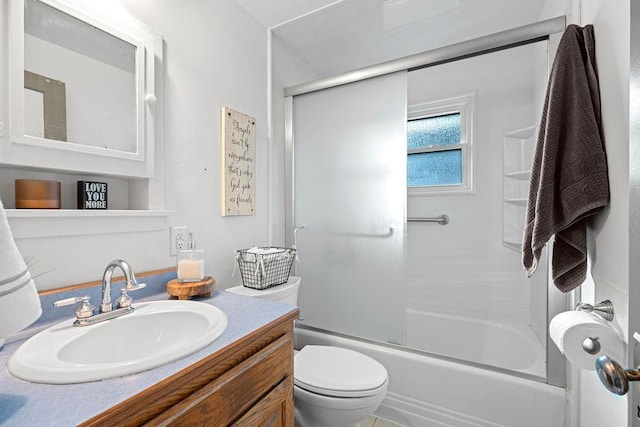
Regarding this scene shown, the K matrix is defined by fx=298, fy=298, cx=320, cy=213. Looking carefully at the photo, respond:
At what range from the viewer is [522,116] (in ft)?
6.93

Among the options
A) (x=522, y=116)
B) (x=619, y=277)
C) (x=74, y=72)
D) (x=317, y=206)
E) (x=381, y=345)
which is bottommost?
(x=381, y=345)

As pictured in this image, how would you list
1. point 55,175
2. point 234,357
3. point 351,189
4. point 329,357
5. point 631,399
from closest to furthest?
point 631,399 < point 234,357 < point 55,175 < point 329,357 < point 351,189

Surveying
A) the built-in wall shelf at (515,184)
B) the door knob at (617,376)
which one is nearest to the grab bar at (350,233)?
the built-in wall shelf at (515,184)

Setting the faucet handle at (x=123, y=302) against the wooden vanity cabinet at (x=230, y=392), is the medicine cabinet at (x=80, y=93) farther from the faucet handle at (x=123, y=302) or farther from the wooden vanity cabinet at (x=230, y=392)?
the wooden vanity cabinet at (x=230, y=392)

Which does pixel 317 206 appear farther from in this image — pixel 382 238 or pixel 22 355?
pixel 22 355

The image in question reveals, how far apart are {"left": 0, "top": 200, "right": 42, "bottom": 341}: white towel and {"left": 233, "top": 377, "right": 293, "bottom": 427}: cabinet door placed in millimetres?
526

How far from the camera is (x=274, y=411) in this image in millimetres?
919

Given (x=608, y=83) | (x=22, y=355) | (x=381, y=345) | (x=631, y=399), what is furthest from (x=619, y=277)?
(x=22, y=355)

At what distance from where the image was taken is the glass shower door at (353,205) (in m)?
1.71

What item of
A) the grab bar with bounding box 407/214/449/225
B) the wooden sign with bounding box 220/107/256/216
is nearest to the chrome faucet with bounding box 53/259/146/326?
the wooden sign with bounding box 220/107/256/216

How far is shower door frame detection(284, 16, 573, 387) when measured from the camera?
51.3 inches

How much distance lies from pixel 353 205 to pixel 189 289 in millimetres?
1064

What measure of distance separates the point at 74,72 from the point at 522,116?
253cm

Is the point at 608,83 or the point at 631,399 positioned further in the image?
the point at 608,83
